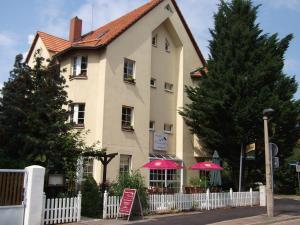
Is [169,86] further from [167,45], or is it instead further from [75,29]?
[75,29]

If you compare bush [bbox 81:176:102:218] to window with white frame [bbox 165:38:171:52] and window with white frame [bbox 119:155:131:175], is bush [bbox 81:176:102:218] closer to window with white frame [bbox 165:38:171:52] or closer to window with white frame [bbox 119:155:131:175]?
window with white frame [bbox 119:155:131:175]

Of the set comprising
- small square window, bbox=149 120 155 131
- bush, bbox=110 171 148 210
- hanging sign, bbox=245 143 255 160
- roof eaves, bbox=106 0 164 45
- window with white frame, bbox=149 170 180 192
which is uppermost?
roof eaves, bbox=106 0 164 45

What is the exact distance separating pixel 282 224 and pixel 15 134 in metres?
10.5

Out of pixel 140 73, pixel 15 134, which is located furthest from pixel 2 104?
pixel 140 73

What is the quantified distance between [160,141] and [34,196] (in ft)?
45.4

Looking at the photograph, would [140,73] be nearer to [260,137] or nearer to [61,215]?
[260,137]

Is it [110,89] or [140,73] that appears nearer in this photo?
[110,89]

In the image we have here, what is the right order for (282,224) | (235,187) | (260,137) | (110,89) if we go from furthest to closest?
(235,187)
(260,137)
(110,89)
(282,224)

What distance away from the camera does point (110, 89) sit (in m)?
23.9

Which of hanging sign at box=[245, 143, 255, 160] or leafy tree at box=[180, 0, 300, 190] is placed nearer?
leafy tree at box=[180, 0, 300, 190]

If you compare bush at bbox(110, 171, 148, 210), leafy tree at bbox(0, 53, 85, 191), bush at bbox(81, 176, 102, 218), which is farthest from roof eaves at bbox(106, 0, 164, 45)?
bush at bbox(81, 176, 102, 218)

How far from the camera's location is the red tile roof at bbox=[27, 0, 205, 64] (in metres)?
24.4

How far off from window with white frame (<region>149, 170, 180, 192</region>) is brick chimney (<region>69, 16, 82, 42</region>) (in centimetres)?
1083

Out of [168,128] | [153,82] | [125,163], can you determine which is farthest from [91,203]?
[153,82]
